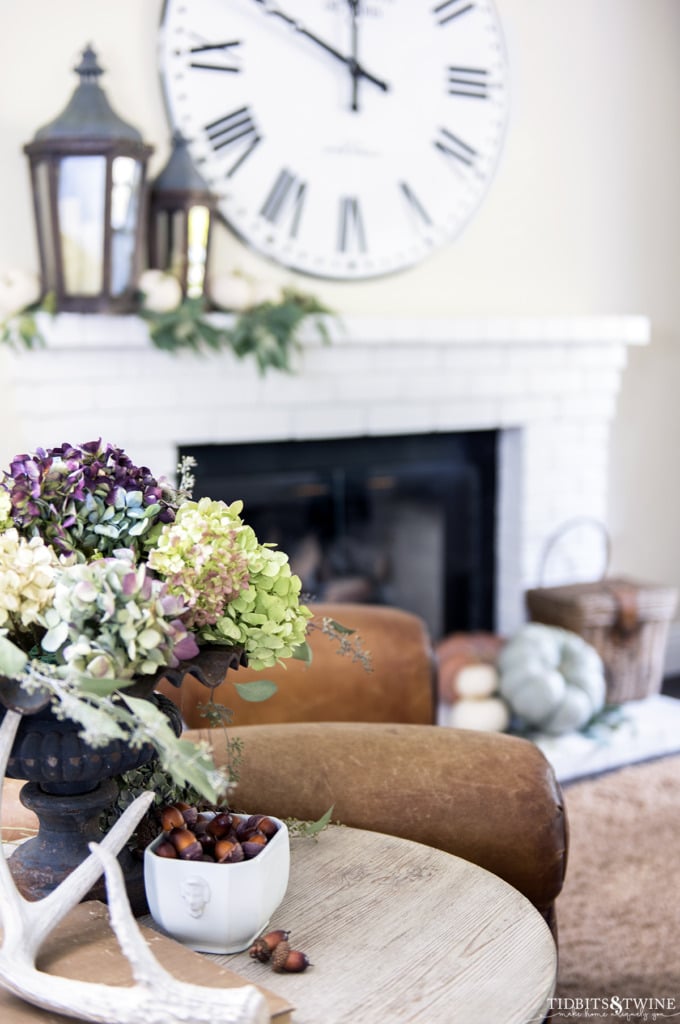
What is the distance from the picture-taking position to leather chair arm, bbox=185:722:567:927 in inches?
56.2

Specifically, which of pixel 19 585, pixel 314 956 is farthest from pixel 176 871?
pixel 19 585

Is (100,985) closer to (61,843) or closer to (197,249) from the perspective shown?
(61,843)

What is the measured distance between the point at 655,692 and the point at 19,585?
8.82 feet

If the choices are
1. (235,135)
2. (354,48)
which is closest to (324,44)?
(354,48)

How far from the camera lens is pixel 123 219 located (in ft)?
8.12

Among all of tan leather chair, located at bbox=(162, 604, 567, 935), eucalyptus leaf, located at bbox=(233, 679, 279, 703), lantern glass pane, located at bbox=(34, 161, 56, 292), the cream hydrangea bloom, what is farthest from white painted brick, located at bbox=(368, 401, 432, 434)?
the cream hydrangea bloom

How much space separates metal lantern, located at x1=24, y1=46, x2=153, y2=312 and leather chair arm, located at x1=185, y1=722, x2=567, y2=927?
1.37 meters

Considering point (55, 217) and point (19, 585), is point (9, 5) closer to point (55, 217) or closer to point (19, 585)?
point (55, 217)

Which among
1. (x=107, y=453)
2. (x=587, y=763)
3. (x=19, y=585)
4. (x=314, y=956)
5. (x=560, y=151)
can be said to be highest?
(x=560, y=151)

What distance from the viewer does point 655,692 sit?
11.1 ft

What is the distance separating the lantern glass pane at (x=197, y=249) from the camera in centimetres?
264

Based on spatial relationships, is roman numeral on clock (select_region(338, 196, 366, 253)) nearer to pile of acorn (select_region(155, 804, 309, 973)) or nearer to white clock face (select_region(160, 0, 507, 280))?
white clock face (select_region(160, 0, 507, 280))

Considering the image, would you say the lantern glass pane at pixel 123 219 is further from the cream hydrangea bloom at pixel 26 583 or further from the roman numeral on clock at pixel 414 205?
the cream hydrangea bloom at pixel 26 583

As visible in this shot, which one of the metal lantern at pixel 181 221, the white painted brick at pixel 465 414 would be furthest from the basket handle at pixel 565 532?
the metal lantern at pixel 181 221
